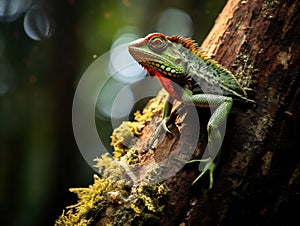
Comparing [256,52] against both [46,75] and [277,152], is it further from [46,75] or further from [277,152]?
[46,75]

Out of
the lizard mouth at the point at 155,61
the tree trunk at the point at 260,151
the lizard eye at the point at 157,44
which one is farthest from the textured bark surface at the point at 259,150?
the lizard eye at the point at 157,44

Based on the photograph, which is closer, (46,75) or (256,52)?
(256,52)

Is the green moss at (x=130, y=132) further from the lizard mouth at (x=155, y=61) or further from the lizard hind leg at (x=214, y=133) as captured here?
the lizard hind leg at (x=214, y=133)

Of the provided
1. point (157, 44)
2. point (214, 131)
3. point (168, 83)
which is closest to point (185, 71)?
point (168, 83)

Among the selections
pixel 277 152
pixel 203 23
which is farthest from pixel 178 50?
pixel 203 23

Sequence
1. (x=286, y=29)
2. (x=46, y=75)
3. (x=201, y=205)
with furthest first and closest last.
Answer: (x=46, y=75) → (x=286, y=29) → (x=201, y=205)

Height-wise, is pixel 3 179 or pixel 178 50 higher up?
pixel 178 50

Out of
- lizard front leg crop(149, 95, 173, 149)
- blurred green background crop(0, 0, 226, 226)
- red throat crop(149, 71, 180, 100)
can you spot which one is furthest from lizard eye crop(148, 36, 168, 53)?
blurred green background crop(0, 0, 226, 226)

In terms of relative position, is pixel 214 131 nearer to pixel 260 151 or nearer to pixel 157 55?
pixel 260 151
